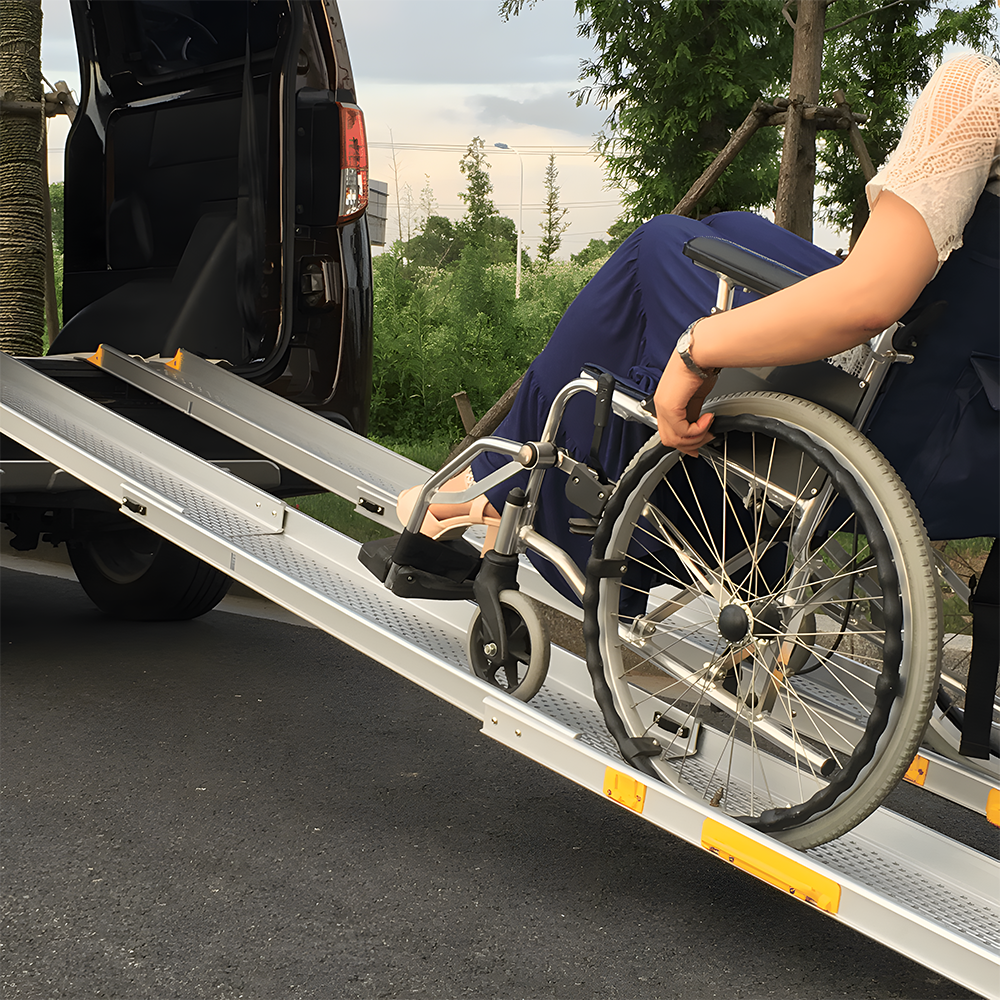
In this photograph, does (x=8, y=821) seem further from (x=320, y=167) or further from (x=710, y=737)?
(x=320, y=167)

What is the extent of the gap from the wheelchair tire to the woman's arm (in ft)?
0.30

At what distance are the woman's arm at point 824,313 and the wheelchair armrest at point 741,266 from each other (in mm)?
75

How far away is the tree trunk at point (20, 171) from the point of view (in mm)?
6277

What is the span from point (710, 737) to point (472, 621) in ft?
1.89

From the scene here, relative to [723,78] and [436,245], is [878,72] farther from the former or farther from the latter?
[436,245]

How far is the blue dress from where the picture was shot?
2.14 meters

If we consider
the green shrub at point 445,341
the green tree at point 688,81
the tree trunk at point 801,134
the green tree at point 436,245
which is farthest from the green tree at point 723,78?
the tree trunk at point 801,134

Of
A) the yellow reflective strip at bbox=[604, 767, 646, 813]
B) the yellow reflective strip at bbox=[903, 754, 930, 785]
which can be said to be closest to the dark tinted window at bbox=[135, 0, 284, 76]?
the yellow reflective strip at bbox=[604, 767, 646, 813]

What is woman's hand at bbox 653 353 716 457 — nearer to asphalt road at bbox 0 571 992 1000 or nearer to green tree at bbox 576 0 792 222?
asphalt road at bbox 0 571 992 1000

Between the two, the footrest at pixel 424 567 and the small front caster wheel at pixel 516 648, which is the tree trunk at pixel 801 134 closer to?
the footrest at pixel 424 567

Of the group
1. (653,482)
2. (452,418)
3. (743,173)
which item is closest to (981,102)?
(653,482)

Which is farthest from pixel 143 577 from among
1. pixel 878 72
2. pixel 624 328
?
pixel 878 72

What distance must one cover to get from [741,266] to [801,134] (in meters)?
3.43

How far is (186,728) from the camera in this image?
10.3 feet
